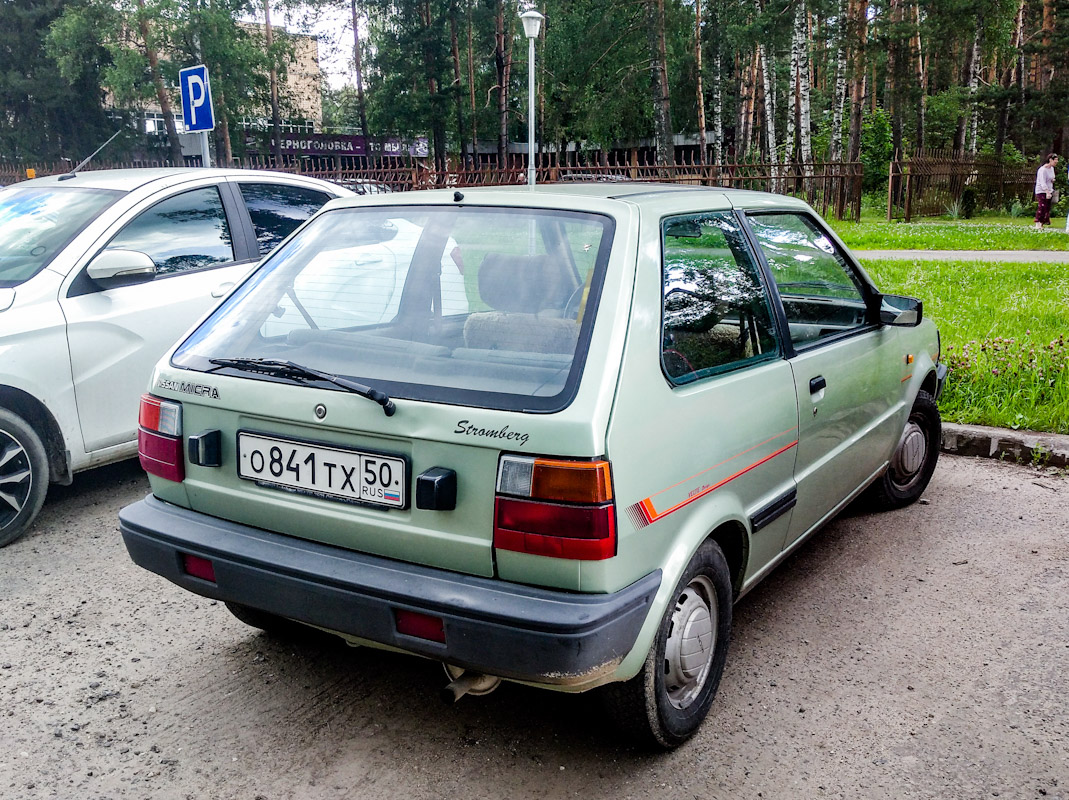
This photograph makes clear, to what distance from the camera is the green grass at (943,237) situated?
15.2m

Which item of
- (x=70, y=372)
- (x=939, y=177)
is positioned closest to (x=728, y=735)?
(x=70, y=372)

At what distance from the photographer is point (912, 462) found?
4.70 metres

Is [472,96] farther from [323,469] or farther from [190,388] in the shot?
[323,469]

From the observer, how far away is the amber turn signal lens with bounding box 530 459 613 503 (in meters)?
2.17

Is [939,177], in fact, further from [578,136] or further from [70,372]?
[578,136]

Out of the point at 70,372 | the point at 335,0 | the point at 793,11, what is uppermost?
the point at 335,0

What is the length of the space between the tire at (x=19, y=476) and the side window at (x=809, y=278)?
3432mm

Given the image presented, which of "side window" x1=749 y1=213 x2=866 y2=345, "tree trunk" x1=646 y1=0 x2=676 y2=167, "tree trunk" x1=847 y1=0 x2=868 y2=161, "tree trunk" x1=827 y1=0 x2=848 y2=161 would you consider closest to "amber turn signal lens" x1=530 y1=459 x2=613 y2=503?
"side window" x1=749 y1=213 x2=866 y2=345

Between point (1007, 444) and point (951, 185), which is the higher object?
point (951, 185)

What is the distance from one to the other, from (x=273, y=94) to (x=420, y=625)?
51.1 m

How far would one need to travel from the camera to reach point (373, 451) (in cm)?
239

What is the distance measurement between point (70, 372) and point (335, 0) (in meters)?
50.3

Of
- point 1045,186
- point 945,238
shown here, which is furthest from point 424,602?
point 1045,186

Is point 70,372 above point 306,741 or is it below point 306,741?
above
